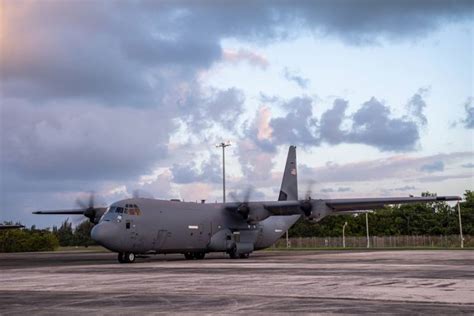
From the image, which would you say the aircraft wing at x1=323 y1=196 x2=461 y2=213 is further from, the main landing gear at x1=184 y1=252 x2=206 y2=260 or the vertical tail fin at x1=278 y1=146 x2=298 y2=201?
the main landing gear at x1=184 y1=252 x2=206 y2=260

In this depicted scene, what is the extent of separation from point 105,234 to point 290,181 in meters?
21.4

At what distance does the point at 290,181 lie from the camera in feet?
158

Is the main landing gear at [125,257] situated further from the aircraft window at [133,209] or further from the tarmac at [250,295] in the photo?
the tarmac at [250,295]

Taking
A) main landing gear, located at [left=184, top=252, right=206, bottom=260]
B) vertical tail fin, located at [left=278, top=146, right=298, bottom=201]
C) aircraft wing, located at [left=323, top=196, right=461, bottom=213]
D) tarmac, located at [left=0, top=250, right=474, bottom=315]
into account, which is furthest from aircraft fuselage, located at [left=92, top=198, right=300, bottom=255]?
tarmac, located at [left=0, top=250, right=474, bottom=315]

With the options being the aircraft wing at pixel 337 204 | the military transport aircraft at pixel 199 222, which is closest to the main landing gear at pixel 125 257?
the military transport aircraft at pixel 199 222

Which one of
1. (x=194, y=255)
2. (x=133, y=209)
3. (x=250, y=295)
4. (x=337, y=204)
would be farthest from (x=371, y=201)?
(x=250, y=295)

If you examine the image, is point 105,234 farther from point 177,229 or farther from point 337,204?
point 337,204

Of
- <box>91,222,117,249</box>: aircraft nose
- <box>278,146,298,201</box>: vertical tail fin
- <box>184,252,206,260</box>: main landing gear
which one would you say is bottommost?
<box>184,252,206,260</box>: main landing gear

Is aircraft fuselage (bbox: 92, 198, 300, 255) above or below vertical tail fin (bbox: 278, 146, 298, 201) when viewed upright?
below

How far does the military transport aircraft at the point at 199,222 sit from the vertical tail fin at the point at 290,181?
2.41m

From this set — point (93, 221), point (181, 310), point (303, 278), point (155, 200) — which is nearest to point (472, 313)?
point (181, 310)

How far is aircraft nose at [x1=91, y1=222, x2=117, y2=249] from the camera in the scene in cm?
3058

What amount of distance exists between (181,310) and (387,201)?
1155 inches

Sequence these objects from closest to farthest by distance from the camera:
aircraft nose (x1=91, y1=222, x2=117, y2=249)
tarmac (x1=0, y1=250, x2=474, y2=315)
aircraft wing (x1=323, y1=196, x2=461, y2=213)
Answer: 1. tarmac (x1=0, y1=250, x2=474, y2=315)
2. aircraft nose (x1=91, y1=222, x2=117, y2=249)
3. aircraft wing (x1=323, y1=196, x2=461, y2=213)
